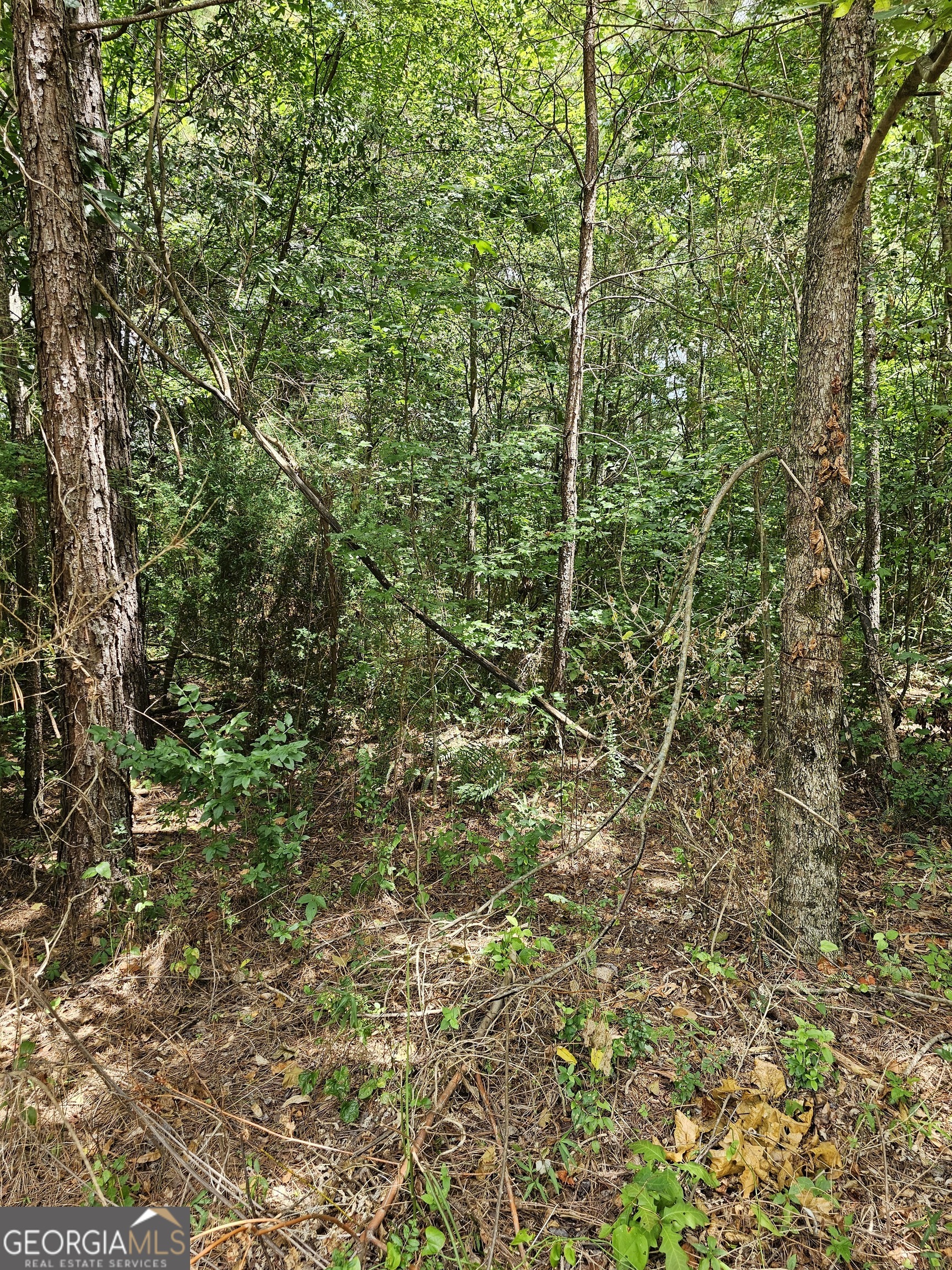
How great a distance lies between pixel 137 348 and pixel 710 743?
16.1ft

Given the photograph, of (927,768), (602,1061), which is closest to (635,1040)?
(602,1061)

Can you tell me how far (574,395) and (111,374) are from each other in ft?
11.4

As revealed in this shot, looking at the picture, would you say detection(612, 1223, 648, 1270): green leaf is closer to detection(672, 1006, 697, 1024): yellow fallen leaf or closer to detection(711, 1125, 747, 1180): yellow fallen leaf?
detection(711, 1125, 747, 1180): yellow fallen leaf

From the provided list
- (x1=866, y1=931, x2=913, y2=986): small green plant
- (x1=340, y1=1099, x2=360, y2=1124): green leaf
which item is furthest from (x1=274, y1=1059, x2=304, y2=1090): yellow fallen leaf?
(x1=866, y1=931, x2=913, y2=986): small green plant

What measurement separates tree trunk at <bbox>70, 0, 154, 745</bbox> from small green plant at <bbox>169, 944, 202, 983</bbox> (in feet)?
4.27

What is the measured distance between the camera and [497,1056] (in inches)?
109

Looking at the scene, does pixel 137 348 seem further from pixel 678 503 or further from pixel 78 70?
pixel 678 503

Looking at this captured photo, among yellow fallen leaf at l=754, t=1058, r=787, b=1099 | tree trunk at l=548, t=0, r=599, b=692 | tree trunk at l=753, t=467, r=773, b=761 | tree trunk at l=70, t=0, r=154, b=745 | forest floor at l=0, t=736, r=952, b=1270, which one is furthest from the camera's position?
tree trunk at l=548, t=0, r=599, b=692

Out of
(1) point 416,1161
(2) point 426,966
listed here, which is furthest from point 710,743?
(1) point 416,1161

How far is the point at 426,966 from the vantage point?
3211mm

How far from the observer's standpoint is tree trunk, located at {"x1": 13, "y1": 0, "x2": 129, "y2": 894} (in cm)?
341

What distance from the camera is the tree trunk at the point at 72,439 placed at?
3.41 m

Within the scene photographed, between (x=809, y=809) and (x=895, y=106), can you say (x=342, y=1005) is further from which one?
(x=895, y=106)

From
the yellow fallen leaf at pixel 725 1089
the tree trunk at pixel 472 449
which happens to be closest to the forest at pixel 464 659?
the yellow fallen leaf at pixel 725 1089
